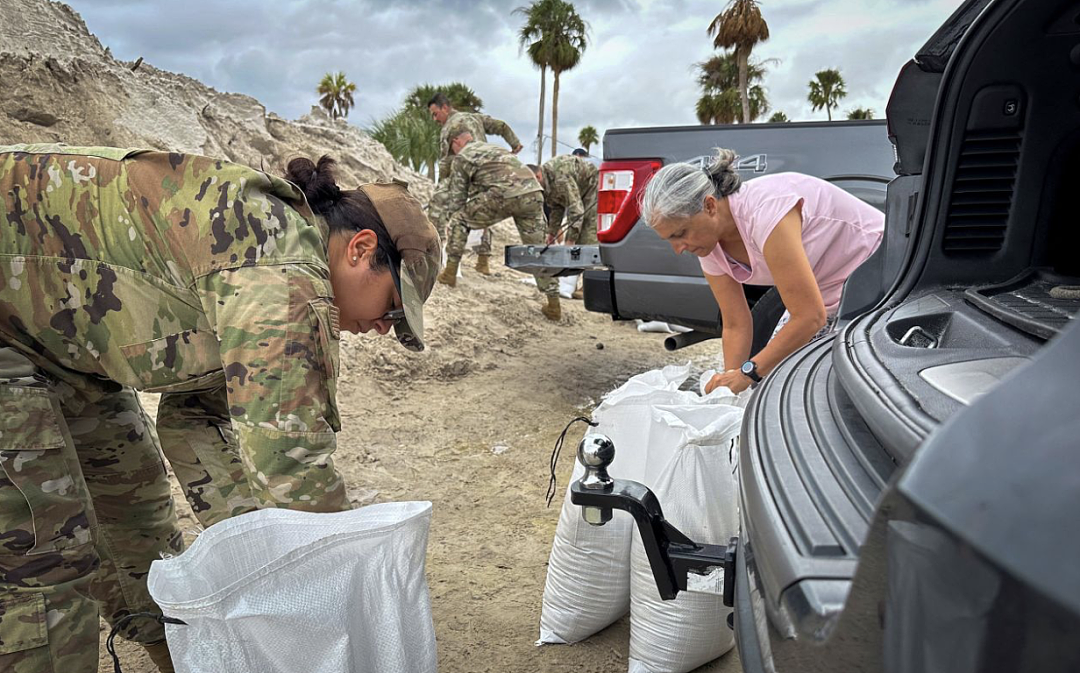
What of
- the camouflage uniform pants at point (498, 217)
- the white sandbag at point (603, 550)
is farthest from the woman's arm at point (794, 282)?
the camouflage uniform pants at point (498, 217)

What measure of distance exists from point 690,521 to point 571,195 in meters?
6.71

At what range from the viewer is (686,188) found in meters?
2.39

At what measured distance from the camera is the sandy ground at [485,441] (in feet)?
7.06

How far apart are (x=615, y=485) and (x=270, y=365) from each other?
0.67 metres

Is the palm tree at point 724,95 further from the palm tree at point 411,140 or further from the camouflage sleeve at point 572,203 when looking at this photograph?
the camouflage sleeve at point 572,203

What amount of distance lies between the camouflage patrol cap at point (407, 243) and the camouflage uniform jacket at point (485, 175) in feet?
16.6

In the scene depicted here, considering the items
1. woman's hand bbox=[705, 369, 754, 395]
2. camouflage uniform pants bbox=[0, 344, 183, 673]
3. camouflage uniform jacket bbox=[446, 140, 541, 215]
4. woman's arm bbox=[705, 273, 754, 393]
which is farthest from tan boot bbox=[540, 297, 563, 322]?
camouflage uniform pants bbox=[0, 344, 183, 673]

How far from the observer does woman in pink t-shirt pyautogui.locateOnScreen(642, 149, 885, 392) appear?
2295mm

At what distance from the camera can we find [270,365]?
4.00 ft

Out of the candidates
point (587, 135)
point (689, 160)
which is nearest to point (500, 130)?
point (689, 160)

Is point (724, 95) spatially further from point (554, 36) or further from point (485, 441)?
point (485, 441)

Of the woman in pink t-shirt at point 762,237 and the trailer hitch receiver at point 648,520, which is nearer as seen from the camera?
the trailer hitch receiver at point 648,520

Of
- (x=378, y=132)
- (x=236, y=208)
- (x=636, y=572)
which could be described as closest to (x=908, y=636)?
(x=236, y=208)

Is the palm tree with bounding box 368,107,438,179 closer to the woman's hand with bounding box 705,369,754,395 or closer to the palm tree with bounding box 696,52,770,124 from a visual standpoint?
the palm tree with bounding box 696,52,770,124
